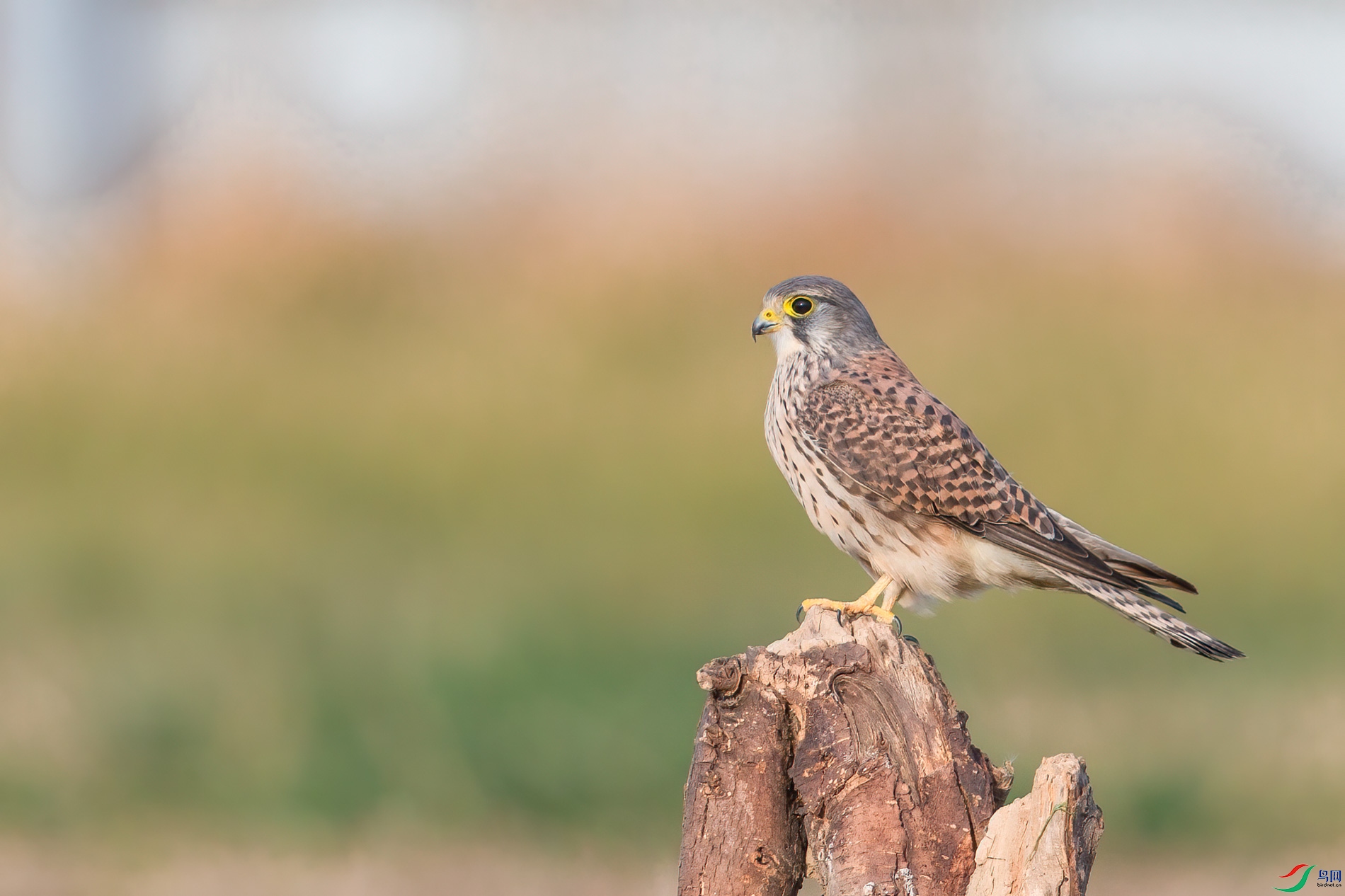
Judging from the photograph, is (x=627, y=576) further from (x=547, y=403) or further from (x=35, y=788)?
(x=35, y=788)

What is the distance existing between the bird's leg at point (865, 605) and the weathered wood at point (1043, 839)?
756 millimetres

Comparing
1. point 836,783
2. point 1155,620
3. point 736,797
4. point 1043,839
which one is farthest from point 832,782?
point 1155,620

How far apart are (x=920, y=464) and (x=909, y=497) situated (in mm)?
91

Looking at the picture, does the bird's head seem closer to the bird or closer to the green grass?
the bird

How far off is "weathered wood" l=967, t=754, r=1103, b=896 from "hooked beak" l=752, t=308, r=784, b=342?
190 centimetres

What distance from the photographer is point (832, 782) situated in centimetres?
227

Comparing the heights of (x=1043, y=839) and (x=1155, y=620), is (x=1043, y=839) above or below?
below

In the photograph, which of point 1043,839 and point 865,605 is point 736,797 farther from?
point 865,605

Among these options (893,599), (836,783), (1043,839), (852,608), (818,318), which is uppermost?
(818,318)

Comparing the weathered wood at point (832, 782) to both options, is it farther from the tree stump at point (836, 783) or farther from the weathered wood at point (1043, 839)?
the weathered wood at point (1043, 839)

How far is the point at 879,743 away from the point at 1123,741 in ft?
12.1

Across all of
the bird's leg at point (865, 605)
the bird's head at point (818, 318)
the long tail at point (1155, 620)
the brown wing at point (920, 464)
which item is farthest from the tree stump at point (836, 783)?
the bird's head at point (818, 318)

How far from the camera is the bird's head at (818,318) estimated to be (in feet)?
12.3

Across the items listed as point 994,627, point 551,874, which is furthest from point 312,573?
point 994,627
